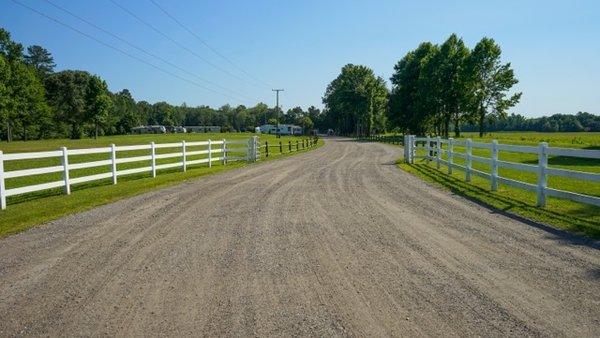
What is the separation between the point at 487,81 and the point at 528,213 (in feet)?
201

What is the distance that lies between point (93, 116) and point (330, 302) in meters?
75.9

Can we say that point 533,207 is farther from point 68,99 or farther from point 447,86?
point 68,99

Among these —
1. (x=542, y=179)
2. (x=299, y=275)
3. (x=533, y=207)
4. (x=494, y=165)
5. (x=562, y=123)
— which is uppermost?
(x=562, y=123)

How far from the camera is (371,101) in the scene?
90.5 metres

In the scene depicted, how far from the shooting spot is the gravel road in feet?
13.5

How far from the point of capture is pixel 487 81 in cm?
6462

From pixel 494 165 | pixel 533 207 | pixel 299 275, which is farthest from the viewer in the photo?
pixel 494 165

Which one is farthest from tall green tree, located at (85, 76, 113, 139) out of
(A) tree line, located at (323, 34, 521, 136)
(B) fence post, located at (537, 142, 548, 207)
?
(B) fence post, located at (537, 142, 548, 207)

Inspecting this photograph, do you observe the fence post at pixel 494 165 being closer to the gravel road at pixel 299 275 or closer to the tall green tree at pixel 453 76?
the gravel road at pixel 299 275

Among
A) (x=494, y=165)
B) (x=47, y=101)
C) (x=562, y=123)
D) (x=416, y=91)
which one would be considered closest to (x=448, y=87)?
(x=416, y=91)

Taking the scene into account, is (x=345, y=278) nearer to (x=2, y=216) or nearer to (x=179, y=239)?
(x=179, y=239)

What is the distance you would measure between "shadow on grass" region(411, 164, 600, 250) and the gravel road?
0.16 metres

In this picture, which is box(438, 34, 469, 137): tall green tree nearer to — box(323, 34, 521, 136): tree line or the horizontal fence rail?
box(323, 34, 521, 136): tree line

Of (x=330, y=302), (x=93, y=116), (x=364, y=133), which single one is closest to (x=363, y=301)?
(x=330, y=302)
